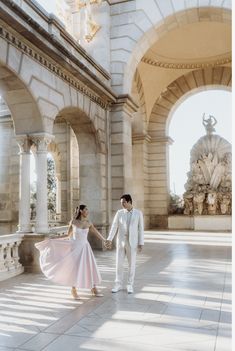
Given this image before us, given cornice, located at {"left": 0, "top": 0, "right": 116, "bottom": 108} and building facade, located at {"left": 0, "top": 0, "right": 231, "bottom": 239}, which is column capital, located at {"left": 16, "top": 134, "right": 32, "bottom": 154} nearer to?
building facade, located at {"left": 0, "top": 0, "right": 231, "bottom": 239}

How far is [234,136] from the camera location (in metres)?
1.43

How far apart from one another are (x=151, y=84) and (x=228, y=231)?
27.1 feet

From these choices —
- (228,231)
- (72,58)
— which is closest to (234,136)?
(72,58)

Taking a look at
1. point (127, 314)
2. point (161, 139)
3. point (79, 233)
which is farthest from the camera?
point (161, 139)

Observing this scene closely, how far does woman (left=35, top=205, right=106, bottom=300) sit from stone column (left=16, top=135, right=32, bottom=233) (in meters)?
2.50

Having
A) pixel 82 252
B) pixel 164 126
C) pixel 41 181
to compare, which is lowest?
pixel 82 252

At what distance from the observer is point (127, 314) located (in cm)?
465

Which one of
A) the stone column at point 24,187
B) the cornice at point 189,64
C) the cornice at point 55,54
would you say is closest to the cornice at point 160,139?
the cornice at point 189,64

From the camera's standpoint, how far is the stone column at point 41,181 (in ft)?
26.4

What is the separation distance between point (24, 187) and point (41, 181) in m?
0.41

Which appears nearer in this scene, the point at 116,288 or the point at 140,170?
the point at 116,288

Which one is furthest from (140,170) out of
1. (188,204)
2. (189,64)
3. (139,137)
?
(189,64)

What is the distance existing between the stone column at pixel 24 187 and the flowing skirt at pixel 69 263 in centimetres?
250

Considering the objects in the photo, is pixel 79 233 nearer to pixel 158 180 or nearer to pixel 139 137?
pixel 139 137
